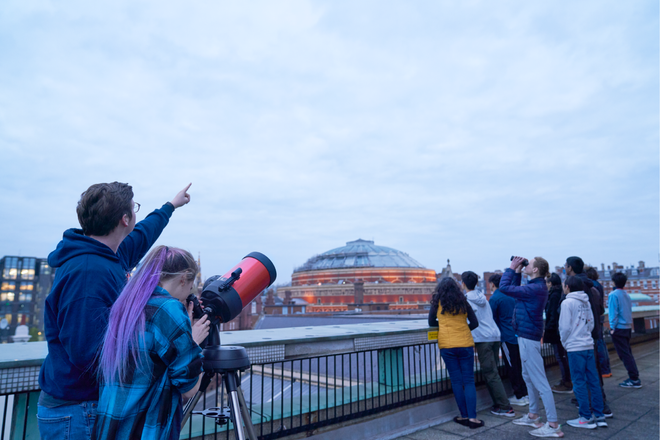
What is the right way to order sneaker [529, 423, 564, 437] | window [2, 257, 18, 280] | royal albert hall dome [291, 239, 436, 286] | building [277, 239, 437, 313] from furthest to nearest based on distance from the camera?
1. royal albert hall dome [291, 239, 436, 286]
2. window [2, 257, 18, 280]
3. building [277, 239, 437, 313]
4. sneaker [529, 423, 564, 437]

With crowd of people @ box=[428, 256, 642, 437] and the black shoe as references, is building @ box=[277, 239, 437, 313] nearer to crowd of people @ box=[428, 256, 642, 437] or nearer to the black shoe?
crowd of people @ box=[428, 256, 642, 437]

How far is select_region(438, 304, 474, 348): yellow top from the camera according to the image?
185 inches

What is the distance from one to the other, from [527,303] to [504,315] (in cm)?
124

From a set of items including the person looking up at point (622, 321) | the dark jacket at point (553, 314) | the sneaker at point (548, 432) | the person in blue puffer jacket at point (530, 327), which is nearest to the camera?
the sneaker at point (548, 432)

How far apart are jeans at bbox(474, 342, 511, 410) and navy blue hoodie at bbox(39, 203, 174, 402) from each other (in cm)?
488

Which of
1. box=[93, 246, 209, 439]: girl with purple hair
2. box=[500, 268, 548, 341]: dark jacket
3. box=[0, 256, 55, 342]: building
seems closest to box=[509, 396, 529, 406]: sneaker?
box=[500, 268, 548, 341]: dark jacket

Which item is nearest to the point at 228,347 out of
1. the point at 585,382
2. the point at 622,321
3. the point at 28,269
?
the point at 585,382

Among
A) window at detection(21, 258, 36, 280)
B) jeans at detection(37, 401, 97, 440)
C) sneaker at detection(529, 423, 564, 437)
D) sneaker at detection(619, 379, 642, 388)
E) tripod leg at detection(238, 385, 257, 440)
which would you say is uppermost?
window at detection(21, 258, 36, 280)

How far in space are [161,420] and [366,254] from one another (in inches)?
3338

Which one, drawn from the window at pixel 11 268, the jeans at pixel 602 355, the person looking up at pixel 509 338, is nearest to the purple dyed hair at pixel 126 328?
the person looking up at pixel 509 338

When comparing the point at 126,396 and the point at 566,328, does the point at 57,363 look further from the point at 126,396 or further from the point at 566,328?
the point at 566,328

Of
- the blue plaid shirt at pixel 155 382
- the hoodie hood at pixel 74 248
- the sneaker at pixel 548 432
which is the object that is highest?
the hoodie hood at pixel 74 248

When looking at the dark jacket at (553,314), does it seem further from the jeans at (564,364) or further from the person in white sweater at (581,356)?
the person in white sweater at (581,356)

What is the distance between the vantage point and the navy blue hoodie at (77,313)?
64.0 inches
